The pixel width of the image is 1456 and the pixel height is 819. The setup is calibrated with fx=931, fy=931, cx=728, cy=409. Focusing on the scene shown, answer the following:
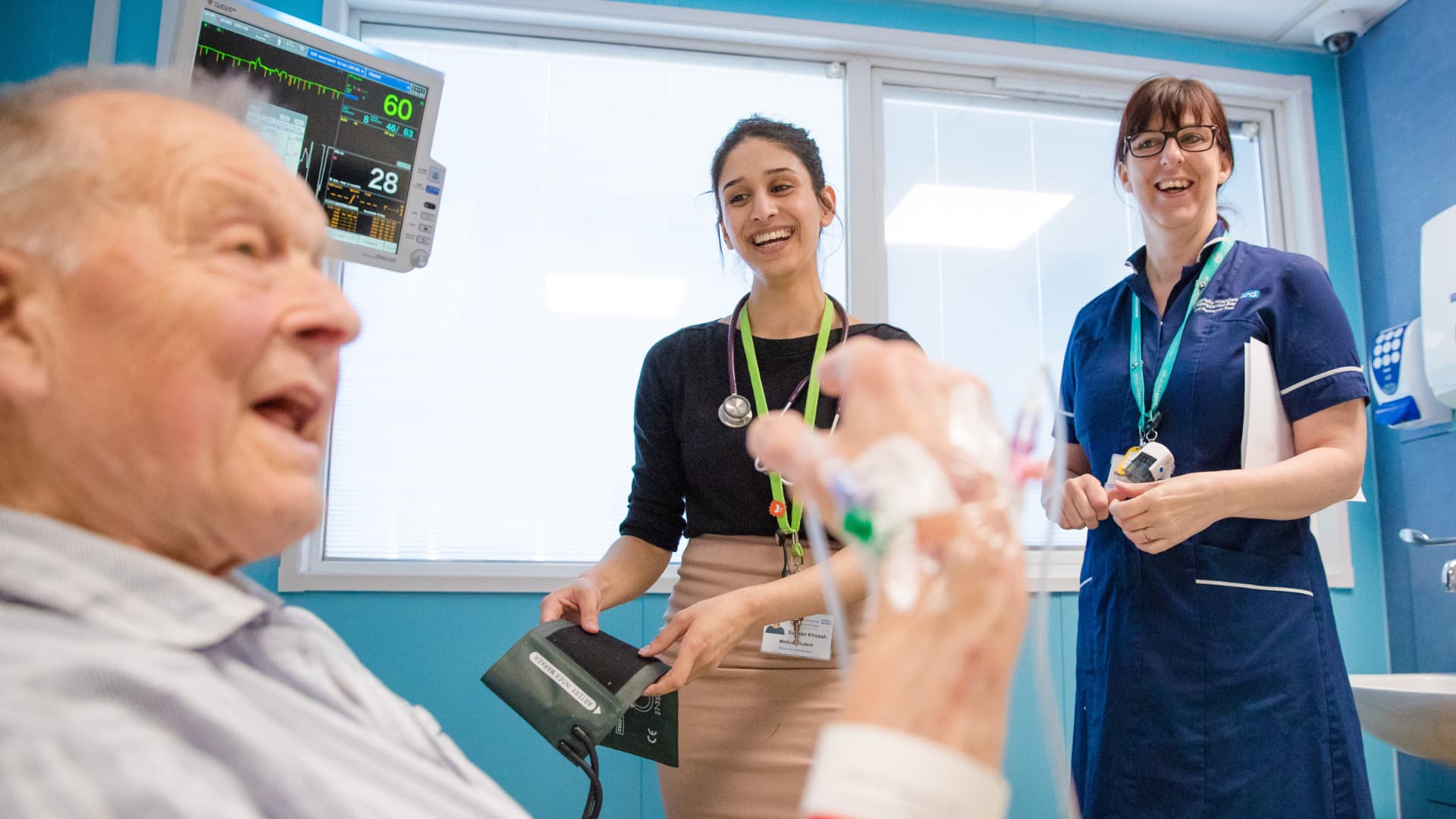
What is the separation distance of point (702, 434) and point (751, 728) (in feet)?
1.60

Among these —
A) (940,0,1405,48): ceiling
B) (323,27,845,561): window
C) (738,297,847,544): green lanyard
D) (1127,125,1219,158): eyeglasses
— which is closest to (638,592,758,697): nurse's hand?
(738,297,847,544): green lanyard

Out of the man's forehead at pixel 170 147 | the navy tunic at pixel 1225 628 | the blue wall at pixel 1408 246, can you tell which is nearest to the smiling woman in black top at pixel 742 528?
the navy tunic at pixel 1225 628

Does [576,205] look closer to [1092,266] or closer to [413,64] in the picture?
[413,64]

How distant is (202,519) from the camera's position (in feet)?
2.02

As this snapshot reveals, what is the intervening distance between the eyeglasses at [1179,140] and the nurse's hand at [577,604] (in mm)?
1298

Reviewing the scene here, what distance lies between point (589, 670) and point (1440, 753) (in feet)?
7.05

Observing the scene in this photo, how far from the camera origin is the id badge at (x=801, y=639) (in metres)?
1.43

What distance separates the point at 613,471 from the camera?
271 cm

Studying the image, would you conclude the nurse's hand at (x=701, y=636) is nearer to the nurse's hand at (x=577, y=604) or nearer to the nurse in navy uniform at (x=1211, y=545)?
the nurse's hand at (x=577, y=604)

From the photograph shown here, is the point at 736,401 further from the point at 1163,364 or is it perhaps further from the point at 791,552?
the point at 1163,364

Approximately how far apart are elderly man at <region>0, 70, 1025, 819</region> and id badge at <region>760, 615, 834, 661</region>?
2.60 ft

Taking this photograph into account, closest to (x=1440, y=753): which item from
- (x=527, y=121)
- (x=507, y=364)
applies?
(x=507, y=364)

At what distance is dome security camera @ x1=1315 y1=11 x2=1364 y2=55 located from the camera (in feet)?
9.98

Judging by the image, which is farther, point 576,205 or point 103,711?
point 576,205
